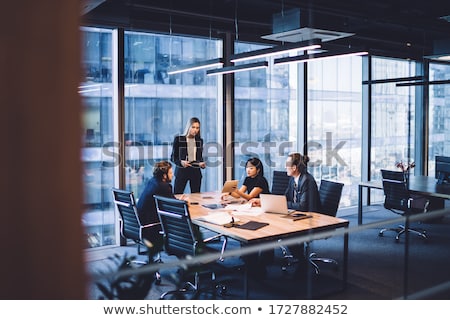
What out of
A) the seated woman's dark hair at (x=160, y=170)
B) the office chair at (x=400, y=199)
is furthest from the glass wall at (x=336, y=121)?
the seated woman's dark hair at (x=160, y=170)

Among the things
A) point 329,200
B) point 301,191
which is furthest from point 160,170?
point 329,200

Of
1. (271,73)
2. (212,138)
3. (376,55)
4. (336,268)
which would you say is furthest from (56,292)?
(376,55)

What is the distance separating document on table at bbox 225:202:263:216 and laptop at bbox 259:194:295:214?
0.29 ft

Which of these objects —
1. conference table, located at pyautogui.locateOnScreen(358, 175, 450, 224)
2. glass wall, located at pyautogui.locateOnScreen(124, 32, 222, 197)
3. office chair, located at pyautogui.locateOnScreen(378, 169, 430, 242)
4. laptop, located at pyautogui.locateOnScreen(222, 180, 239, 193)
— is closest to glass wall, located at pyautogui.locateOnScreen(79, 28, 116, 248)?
glass wall, located at pyautogui.locateOnScreen(124, 32, 222, 197)

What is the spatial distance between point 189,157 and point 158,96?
2.90 ft

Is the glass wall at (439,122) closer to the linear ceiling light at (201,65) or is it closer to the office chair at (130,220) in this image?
the linear ceiling light at (201,65)

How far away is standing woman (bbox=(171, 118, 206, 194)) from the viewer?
6.20 metres

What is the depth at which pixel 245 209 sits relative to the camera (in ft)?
15.1

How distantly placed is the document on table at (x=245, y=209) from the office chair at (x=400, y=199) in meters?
2.44

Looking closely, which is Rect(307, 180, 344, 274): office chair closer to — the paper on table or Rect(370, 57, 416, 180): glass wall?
the paper on table

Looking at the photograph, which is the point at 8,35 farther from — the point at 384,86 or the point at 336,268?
the point at 384,86

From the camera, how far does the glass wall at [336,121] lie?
25.6 feet

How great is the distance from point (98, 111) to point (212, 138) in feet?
5.60
